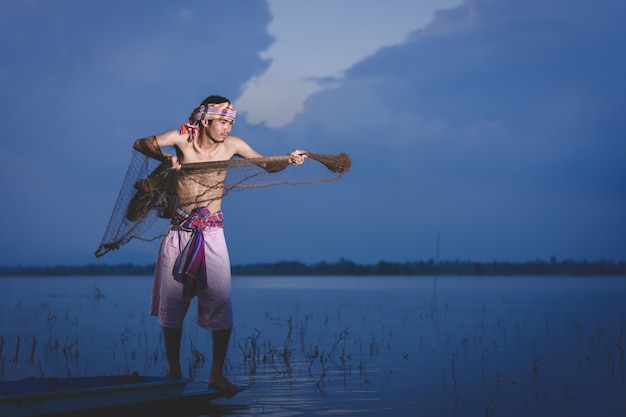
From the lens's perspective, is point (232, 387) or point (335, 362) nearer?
point (232, 387)

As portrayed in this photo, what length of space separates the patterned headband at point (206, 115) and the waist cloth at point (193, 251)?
0.64m

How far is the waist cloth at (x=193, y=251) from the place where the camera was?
24.9ft

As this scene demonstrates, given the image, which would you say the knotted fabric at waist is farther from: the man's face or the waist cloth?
the man's face

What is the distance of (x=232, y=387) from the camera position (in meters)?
8.05

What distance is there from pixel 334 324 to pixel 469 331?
4047 mm

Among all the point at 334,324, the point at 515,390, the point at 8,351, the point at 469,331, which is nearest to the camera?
the point at 515,390

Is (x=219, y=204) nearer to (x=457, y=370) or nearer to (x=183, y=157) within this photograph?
(x=183, y=157)

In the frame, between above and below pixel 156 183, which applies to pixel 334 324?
below

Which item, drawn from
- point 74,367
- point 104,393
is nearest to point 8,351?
point 74,367

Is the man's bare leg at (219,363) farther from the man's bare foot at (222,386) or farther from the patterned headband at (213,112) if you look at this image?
the patterned headband at (213,112)

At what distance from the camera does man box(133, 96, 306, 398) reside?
25.3ft

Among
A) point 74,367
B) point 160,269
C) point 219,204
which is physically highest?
point 219,204

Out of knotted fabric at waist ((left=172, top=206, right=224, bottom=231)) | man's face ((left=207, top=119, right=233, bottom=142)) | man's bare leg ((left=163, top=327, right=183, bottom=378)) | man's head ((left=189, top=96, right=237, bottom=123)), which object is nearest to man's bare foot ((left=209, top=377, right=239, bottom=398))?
man's bare leg ((left=163, top=327, right=183, bottom=378))

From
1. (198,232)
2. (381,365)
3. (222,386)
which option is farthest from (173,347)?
(381,365)
